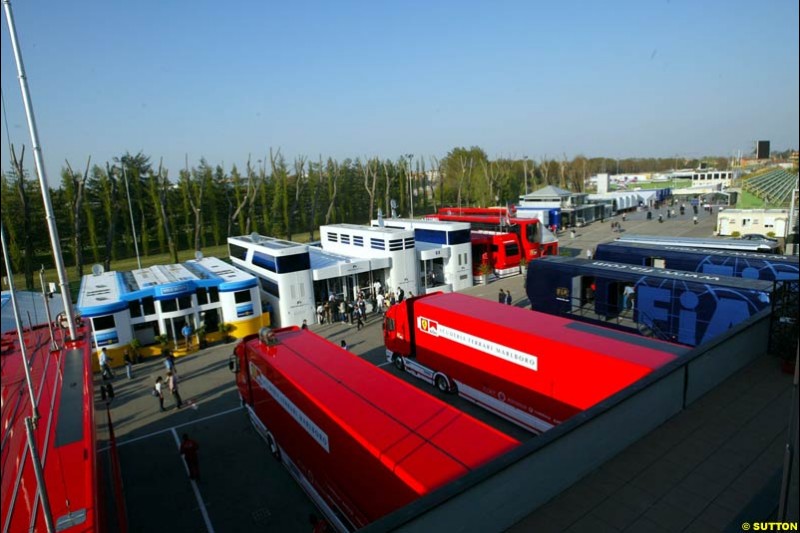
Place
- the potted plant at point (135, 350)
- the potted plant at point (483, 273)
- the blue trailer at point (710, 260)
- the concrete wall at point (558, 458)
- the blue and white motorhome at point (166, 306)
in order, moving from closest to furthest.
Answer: the concrete wall at point (558, 458) → the blue trailer at point (710, 260) → the blue and white motorhome at point (166, 306) → the potted plant at point (135, 350) → the potted plant at point (483, 273)

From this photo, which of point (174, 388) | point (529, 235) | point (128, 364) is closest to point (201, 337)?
point (128, 364)

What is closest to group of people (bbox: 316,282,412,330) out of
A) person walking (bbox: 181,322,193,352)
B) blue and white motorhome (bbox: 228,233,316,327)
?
blue and white motorhome (bbox: 228,233,316,327)

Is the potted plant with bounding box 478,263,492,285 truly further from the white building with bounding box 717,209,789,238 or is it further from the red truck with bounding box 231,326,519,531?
the white building with bounding box 717,209,789,238

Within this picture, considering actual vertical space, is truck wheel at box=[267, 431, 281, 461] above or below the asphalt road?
above

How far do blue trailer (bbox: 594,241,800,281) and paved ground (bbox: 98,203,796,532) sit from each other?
10.2 m

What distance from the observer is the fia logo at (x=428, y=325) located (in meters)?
13.5

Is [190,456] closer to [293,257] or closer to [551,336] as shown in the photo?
[551,336]

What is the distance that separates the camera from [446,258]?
26.4m

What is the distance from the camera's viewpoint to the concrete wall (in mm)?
4152

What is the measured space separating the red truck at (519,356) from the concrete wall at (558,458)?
213 cm

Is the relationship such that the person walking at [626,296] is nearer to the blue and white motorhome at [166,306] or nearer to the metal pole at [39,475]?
the blue and white motorhome at [166,306]

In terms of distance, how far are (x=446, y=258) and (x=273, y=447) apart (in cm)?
1686

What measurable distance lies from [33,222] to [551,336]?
39.2 metres

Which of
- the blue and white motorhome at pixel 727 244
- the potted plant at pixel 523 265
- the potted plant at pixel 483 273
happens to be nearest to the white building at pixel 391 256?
the potted plant at pixel 483 273
